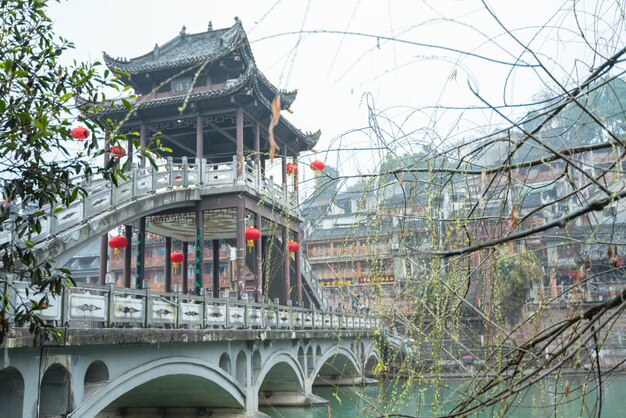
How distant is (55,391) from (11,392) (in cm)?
78

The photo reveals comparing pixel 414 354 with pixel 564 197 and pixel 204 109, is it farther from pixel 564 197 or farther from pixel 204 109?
pixel 204 109

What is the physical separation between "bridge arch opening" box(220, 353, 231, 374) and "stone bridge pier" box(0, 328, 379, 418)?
0.07ft

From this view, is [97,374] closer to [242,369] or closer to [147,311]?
[147,311]

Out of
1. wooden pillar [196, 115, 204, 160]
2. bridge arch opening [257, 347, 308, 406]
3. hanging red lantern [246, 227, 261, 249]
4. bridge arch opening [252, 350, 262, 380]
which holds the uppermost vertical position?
wooden pillar [196, 115, 204, 160]

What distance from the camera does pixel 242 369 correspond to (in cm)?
1151

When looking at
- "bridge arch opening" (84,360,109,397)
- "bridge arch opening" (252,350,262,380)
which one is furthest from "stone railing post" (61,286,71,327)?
"bridge arch opening" (252,350,262,380)

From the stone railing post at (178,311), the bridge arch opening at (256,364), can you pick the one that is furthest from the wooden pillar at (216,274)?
the stone railing post at (178,311)

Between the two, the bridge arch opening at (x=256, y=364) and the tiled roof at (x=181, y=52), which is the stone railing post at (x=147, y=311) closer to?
the bridge arch opening at (x=256, y=364)

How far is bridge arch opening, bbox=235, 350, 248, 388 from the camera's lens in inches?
451

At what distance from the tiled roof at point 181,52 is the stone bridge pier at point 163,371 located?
7.29 meters

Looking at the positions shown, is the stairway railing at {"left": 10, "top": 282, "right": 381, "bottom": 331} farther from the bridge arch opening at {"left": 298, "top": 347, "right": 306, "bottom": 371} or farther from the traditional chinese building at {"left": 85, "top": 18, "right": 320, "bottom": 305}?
the bridge arch opening at {"left": 298, "top": 347, "right": 306, "bottom": 371}

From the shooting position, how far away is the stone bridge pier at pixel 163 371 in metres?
5.72

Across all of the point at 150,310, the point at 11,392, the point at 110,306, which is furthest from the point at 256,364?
the point at 11,392

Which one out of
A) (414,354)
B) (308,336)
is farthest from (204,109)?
(414,354)
